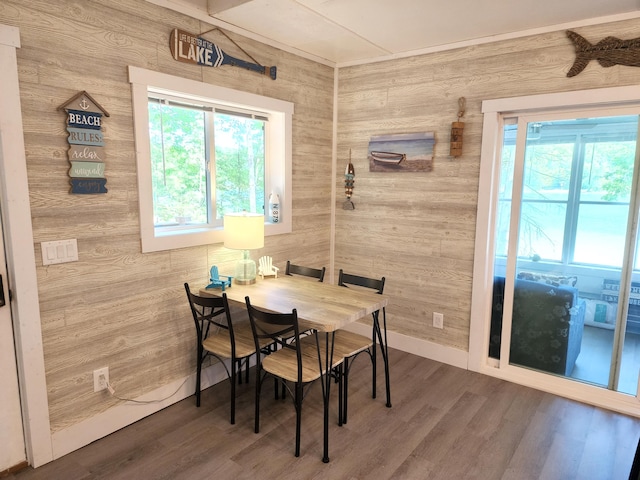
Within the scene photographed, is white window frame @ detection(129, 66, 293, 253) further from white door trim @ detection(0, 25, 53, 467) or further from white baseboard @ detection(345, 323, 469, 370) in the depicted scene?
white baseboard @ detection(345, 323, 469, 370)

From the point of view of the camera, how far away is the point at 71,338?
2.22 meters

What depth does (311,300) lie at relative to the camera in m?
2.57

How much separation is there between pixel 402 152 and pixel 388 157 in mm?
131

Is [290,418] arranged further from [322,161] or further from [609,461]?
[322,161]

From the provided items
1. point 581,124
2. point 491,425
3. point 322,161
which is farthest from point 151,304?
point 581,124

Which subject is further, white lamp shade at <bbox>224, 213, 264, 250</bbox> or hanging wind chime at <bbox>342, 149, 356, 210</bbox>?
hanging wind chime at <bbox>342, 149, 356, 210</bbox>

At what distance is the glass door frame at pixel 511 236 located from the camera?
8.70ft

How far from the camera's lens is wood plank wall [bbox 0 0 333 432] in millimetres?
2020

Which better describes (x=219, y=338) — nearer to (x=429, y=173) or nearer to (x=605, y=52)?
(x=429, y=173)

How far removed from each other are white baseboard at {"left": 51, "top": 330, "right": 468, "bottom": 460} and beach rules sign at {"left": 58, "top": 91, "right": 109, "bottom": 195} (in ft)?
4.02

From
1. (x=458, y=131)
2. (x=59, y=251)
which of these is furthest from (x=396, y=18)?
(x=59, y=251)

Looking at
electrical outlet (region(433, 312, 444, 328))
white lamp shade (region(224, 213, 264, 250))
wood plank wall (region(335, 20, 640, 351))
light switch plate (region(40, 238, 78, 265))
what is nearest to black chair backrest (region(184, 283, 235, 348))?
white lamp shade (region(224, 213, 264, 250))

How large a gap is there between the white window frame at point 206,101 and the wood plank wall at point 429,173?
0.70 m

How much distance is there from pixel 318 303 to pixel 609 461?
1828 millimetres
